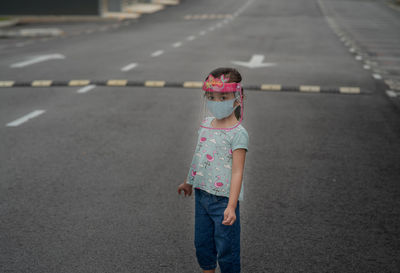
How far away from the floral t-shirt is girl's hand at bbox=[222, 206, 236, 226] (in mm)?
140

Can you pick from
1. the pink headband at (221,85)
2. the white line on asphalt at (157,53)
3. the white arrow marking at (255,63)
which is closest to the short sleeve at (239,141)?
the pink headband at (221,85)

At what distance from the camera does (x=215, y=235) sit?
3.15m

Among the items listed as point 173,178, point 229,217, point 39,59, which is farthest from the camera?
point 39,59

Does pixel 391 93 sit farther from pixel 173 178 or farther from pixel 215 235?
pixel 215 235

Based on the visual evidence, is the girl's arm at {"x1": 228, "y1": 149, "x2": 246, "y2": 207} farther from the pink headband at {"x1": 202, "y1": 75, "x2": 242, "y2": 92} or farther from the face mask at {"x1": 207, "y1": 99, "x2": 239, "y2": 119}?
the pink headband at {"x1": 202, "y1": 75, "x2": 242, "y2": 92}

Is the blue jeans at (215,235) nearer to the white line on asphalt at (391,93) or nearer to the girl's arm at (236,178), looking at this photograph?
the girl's arm at (236,178)

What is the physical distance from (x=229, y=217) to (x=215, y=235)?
24cm

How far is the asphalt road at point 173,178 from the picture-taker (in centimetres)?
391

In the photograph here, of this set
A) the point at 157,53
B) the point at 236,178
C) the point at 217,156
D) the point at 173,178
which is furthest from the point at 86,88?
the point at 236,178

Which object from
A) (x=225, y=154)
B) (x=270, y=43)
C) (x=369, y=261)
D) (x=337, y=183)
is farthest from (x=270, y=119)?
(x=270, y=43)

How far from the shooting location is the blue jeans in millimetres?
3125

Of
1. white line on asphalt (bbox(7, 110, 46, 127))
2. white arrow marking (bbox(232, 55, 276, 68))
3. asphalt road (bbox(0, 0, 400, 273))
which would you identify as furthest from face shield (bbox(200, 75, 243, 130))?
white arrow marking (bbox(232, 55, 276, 68))

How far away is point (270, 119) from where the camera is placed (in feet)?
27.0

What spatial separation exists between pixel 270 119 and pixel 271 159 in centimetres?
212
